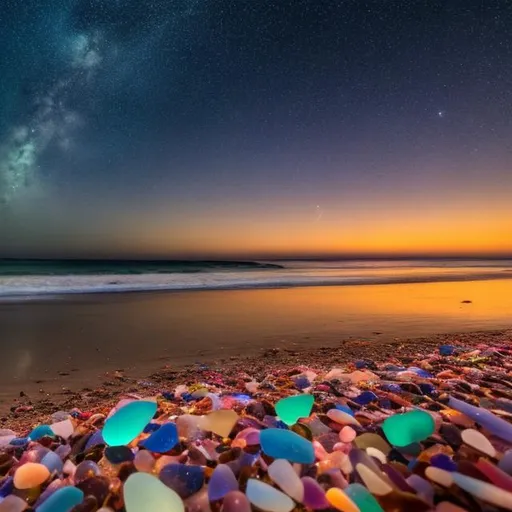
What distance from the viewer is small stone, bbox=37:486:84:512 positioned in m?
1.24

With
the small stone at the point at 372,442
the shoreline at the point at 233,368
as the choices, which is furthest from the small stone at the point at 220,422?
the shoreline at the point at 233,368

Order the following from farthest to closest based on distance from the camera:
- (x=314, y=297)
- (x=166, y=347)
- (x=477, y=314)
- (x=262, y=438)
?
(x=314, y=297) < (x=477, y=314) < (x=166, y=347) < (x=262, y=438)

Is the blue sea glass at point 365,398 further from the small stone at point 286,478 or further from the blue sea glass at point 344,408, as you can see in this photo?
the small stone at point 286,478

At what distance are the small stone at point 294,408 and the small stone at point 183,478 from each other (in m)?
0.49

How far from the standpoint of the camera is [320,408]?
1.87 m

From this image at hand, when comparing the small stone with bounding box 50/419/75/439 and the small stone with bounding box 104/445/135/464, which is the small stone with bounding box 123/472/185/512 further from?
the small stone with bounding box 50/419/75/439

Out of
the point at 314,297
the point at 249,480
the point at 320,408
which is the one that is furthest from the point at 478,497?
the point at 314,297

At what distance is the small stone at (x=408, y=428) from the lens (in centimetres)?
146

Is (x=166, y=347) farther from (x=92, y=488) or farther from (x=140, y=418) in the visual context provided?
(x=92, y=488)

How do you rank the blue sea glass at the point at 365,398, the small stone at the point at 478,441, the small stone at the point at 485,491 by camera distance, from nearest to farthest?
the small stone at the point at 485,491
the small stone at the point at 478,441
the blue sea glass at the point at 365,398

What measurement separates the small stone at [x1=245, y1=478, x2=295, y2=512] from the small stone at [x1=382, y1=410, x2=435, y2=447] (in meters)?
0.47

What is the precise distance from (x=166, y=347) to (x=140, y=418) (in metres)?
3.29

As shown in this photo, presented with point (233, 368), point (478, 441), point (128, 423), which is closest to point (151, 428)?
point (128, 423)

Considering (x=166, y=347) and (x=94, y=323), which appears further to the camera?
(x=94, y=323)
